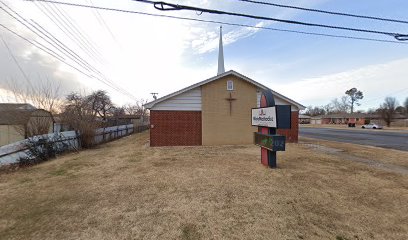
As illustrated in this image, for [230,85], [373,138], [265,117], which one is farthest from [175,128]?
[373,138]

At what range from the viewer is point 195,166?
845cm

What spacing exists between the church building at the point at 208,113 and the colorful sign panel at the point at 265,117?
19.2ft

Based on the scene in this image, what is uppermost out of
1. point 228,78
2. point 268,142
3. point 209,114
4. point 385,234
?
point 228,78

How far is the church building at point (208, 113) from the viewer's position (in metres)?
14.6

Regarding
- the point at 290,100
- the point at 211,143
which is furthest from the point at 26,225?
the point at 290,100

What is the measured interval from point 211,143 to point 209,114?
191 cm

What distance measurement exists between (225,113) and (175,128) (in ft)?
11.3

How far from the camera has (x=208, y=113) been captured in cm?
1507

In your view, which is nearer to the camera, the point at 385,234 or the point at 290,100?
the point at 385,234

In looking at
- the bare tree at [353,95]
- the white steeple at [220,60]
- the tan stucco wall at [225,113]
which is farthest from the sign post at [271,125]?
the bare tree at [353,95]

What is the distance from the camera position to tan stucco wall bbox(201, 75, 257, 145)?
49.5 ft

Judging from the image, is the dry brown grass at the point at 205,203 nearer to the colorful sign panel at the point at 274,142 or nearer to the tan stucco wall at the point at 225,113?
the colorful sign panel at the point at 274,142

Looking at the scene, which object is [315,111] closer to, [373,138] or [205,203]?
[373,138]

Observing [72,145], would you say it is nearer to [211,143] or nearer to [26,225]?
[211,143]
